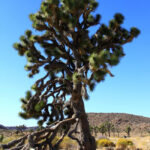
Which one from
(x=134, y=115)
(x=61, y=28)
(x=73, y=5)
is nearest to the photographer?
(x=73, y=5)

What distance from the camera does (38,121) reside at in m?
8.38

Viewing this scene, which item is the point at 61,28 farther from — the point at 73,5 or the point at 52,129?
the point at 52,129

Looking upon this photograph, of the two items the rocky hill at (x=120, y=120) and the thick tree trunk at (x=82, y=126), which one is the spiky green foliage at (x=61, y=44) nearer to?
the thick tree trunk at (x=82, y=126)

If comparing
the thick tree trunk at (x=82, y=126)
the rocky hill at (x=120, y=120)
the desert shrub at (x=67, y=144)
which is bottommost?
the desert shrub at (x=67, y=144)

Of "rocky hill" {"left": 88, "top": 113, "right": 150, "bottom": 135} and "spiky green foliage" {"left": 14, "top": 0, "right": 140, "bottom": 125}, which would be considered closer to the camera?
"spiky green foliage" {"left": 14, "top": 0, "right": 140, "bottom": 125}

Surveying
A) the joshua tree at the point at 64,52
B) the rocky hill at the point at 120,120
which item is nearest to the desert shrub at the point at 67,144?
the joshua tree at the point at 64,52

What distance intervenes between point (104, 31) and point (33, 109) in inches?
186

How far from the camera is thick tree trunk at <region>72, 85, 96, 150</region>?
7.23 metres

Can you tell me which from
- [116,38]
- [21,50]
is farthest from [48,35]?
[116,38]

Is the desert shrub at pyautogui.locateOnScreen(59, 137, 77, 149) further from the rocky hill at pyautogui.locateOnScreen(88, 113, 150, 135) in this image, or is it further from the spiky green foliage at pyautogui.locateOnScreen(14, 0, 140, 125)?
the rocky hill at pyautogui.locateOnScreen(88, 113, 150, 135)

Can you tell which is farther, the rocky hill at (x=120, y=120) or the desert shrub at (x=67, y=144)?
the rocky hill at (x=120, y=120)

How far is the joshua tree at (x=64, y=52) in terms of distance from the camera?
23.8ft

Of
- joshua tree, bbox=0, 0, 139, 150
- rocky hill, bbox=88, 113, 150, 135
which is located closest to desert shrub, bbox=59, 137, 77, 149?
joshua tree, bbox=0, 0, 139, 150

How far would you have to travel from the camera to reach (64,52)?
8.30m
